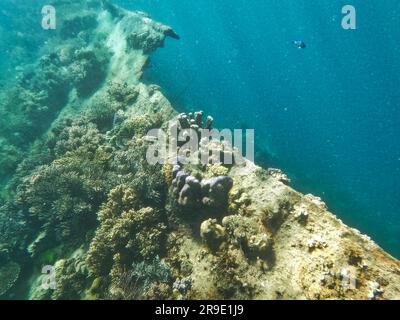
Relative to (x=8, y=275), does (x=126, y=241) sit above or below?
above

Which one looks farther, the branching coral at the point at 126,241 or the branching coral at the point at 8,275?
the branching coral at the point at 8,275

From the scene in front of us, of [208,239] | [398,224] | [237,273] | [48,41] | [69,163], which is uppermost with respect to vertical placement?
[48,41]

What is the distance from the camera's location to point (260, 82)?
253 feet

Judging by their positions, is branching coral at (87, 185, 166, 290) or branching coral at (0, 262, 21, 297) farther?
branching coral at (0, 262, 21, 297)

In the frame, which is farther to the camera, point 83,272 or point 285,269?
point 83,272

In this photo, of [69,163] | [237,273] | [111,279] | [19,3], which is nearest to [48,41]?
[19,3]

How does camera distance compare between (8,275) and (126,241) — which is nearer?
(126,241)

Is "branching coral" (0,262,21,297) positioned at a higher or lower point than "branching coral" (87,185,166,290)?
lower

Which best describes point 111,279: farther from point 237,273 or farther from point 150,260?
point 237,273

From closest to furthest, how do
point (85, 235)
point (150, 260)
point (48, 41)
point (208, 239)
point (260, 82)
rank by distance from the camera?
1. point (208, 239)
2. point (150, 260)
3. point (85, 235)
4. point (48, 41)
5. point (260, 82)

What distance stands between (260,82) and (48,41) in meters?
59.7

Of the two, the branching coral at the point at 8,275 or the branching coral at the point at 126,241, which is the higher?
the branching coral at the point at 126,241
